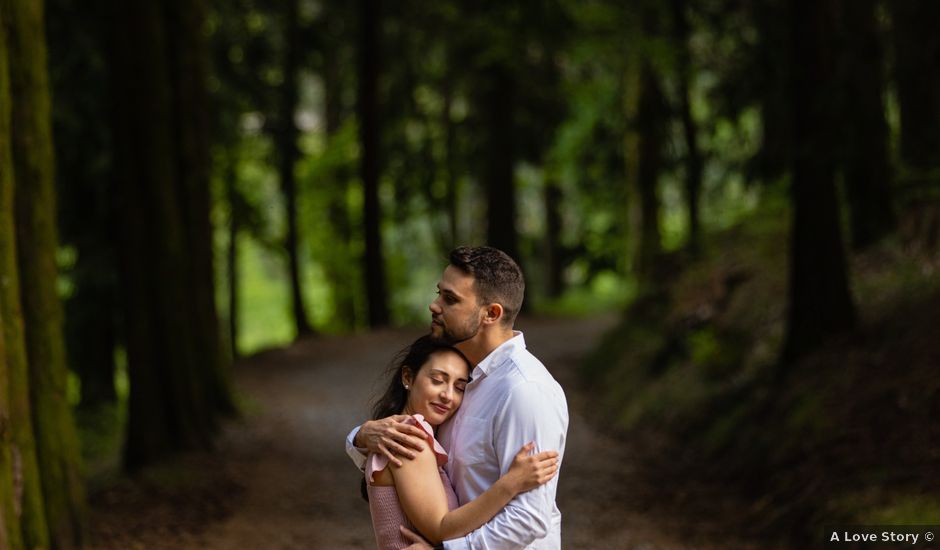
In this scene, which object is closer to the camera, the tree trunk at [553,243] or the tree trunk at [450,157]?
the tree trunk at [450,157]

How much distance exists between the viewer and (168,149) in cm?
1237

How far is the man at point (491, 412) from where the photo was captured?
3.37 m

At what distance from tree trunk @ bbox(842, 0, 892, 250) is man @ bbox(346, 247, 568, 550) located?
8246mm

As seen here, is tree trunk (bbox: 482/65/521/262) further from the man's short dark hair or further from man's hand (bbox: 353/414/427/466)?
man's hand (bbox: 353/414/427/466)

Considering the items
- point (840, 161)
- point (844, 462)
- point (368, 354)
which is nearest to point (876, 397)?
point (844, 462)

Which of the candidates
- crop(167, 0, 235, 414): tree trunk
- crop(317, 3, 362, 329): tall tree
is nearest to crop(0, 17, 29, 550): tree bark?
crop(167, 0, 235, 414): tree trunk

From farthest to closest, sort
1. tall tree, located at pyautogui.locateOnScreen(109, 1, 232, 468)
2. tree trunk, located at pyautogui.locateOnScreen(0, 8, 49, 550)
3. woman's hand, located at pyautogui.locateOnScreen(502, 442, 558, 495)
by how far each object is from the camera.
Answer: tall tree, located at pyautogui.locateOnScreen(109, 1, 232, 468)
tree trunk, located at pyautogui.locateOnScreen(0, 8, 49, 550)
woman's hand, located at pyautogui.locateOnScreen(502, 442, 558, 495)

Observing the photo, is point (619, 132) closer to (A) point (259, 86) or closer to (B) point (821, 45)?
(A) point (259, 86)

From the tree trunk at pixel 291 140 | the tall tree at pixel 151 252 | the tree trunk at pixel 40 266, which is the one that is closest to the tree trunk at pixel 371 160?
the tree trunk at pixel 291 140

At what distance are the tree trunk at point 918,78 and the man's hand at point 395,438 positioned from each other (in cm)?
899

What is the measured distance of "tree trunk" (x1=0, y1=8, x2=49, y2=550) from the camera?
21.9ft

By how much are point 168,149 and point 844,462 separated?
7.76m

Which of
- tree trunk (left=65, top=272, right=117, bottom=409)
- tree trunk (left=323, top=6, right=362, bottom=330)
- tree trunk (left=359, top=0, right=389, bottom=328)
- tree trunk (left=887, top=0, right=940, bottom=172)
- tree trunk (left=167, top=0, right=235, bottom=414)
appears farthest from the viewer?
tree trunk (left=323, top=6, right=362, bottom=330)

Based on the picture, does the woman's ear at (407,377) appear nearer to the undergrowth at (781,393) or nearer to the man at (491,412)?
the man at (491,412)
